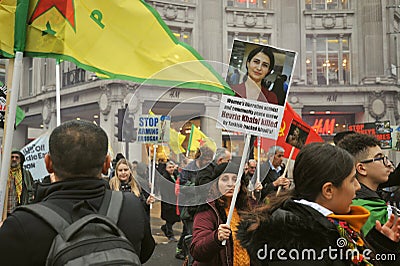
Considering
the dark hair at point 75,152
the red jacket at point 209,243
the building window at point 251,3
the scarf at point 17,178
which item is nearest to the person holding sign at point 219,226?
the red jacket at point 209,243

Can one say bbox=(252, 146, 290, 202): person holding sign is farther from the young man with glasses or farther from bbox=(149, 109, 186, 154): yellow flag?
the young man with glasses

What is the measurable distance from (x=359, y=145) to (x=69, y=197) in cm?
208

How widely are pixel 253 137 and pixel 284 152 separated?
381 centimetres

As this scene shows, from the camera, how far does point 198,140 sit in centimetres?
484

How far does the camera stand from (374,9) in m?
24.2

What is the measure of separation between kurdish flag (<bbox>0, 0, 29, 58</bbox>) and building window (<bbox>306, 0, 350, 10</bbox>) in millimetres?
23593

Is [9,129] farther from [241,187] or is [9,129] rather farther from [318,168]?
[318,168]

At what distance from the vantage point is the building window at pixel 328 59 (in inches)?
976

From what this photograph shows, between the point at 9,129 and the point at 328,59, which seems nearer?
the point at 9,129

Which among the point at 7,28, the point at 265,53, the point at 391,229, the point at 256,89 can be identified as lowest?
the point at 391,229

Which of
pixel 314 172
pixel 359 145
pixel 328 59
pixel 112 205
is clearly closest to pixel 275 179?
pixel 359 145

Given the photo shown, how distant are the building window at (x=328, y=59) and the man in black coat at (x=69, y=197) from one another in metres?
23.7

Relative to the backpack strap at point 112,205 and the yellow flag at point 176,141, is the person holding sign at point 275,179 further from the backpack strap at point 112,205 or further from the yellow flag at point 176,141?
the backpack strap at point 112,205

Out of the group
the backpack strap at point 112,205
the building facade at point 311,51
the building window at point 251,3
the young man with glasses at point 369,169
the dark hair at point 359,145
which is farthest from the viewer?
the building window at point 251,3
